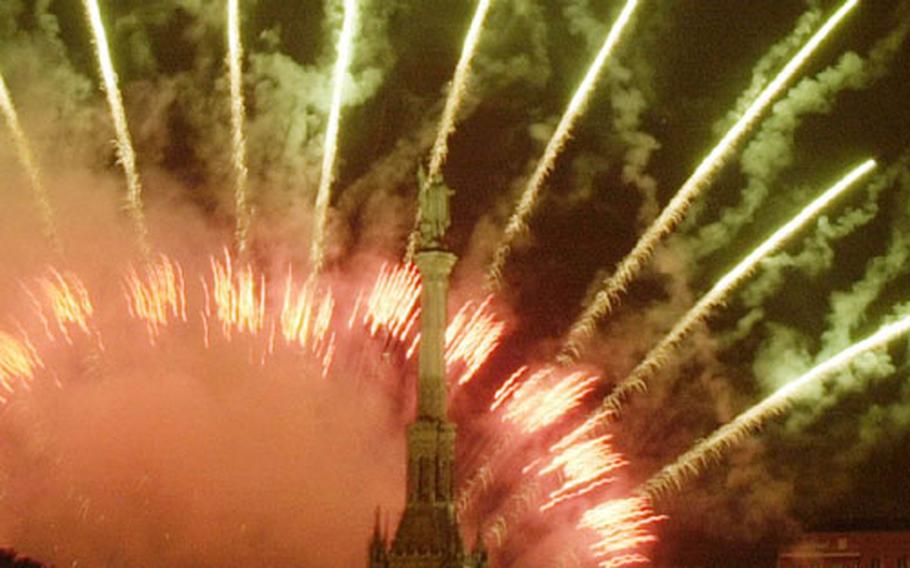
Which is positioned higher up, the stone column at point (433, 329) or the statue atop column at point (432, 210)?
the statue atop column at point (432, 210)

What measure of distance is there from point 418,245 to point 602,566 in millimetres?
10437

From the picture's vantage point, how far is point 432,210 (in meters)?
35.5

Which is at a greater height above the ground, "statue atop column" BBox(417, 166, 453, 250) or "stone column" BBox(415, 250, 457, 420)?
"statue atop column" BBox(417, 166, 453, 250)

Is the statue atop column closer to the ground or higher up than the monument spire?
higher up

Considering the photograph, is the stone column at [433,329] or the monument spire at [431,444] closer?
the monument spire at [431,444]

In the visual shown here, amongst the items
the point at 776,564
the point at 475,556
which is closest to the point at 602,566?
the point at 475,556

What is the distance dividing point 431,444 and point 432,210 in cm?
684

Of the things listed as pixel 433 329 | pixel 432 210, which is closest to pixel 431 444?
pixel 433 329

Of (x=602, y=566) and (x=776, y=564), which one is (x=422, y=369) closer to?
(x=602, y=566)

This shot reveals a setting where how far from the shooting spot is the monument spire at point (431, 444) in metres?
32.5

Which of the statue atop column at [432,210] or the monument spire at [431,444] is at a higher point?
the statue atop column at [432,210]

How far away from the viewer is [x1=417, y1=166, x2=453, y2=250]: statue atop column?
35250mm

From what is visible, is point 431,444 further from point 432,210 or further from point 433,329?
point 432,210

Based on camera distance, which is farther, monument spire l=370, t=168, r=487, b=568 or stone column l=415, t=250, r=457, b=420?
stone column l=415, t=250, r=457, b=420
